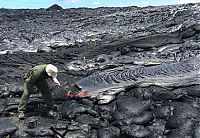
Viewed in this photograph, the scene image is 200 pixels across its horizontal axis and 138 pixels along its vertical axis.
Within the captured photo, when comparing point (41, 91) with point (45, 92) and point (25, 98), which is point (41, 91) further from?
point (25, 98)

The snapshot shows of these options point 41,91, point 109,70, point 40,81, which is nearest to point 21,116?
point 41,91

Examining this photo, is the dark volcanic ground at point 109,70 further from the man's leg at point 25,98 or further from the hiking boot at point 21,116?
the man's leg at point 25,98

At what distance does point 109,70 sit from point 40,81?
325 centimetres

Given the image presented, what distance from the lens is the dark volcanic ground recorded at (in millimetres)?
8016

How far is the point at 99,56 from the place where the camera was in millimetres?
13945

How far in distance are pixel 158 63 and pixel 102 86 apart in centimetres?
278

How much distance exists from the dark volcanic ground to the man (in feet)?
0.94

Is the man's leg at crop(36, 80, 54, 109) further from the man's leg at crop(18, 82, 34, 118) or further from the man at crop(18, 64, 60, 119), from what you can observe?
the man's leg at crop(18, 82, 34, 118)

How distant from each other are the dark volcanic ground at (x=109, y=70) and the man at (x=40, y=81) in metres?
0.29

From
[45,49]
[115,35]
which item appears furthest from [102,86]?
[115,35]

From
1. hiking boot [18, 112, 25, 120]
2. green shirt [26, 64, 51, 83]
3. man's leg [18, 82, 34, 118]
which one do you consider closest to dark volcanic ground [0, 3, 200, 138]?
hiking boot [18, 112, 25, 120]

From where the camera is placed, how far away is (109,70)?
1165 centimetres

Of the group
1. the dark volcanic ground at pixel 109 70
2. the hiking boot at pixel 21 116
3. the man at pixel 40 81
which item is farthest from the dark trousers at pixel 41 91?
the dark volcanic ground at pixel 109 70

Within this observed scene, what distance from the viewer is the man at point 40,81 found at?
335 inches
